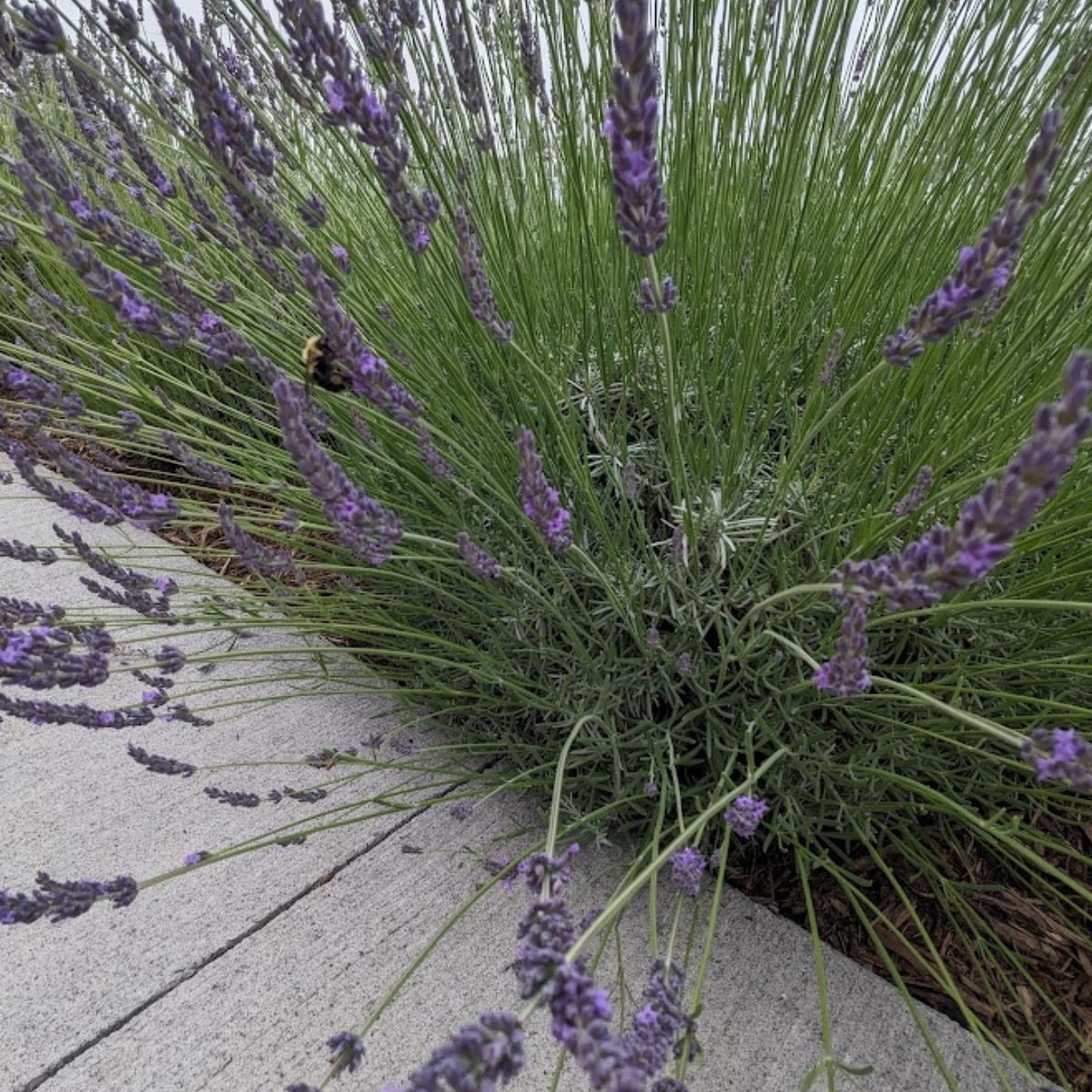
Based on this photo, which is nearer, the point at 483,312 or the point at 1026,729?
the point at 483,312

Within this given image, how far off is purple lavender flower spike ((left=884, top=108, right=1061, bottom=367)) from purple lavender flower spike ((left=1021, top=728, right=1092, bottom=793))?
0.37 metres

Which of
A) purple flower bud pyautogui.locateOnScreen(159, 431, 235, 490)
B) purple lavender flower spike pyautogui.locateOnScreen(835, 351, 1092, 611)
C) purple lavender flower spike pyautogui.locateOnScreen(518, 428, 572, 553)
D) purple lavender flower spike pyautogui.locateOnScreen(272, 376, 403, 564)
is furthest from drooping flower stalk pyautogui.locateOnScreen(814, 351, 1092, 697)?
purple flower bud pyautogui.locateOnScreen(159, 431, 235, 490)

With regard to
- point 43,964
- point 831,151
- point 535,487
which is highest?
point 831,151

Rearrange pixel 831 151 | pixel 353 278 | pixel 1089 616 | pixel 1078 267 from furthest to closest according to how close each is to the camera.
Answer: pixel 831 151 < pixel 353 278 < pixel 1078 267 < pixel 1089 616

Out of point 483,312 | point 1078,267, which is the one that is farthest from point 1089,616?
point 483,312

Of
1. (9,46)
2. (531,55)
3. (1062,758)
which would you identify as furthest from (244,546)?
(531,55)

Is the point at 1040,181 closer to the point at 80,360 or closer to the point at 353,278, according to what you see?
the point at 353,278

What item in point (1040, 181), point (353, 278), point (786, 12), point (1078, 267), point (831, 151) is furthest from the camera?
point (831, 151)

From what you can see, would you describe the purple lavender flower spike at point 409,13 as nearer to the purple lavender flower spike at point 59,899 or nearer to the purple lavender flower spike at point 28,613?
the purple lavender flower spike at point 28,613

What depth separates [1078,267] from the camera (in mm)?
1262

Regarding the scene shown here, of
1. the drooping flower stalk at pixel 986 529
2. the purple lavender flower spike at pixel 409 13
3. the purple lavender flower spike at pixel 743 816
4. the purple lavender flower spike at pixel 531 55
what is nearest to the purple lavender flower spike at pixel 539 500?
the drooping flower stalk at pixel 986 529

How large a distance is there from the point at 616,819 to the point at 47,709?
1.00 metres

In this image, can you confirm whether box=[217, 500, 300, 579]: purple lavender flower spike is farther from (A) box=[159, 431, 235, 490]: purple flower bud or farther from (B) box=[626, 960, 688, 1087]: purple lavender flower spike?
(B) box=[626, 960, 688, 1087]: purple lavender flower spike

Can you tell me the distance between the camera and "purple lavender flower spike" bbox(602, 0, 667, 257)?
530 mm
